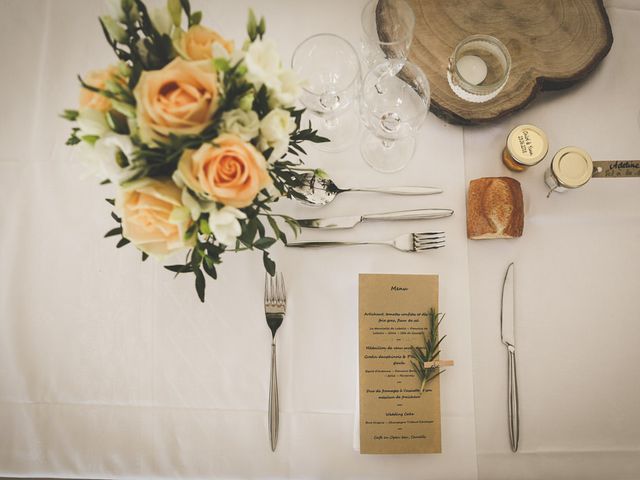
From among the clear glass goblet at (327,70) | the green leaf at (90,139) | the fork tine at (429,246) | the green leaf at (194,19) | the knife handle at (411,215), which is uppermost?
the clear glass goblet at (327,70)

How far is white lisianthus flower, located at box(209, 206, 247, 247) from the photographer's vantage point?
1.75 feet

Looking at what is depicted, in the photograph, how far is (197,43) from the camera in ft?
1.82

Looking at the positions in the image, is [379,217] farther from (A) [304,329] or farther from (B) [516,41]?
(B) [516,41]

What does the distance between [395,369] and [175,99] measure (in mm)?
688

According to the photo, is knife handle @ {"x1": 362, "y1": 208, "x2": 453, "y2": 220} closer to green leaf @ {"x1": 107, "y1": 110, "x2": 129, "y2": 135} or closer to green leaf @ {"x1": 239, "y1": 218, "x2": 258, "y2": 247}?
green leaf @ {"x1": 239, "y1": 218, "x2": 258, "y2": 247}

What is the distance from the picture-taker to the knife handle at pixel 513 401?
899 millimetres

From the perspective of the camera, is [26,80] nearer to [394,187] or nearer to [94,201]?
[94,201]

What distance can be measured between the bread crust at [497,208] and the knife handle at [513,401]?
0.26 m

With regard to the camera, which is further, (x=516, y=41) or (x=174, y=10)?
(x=516, y=41)

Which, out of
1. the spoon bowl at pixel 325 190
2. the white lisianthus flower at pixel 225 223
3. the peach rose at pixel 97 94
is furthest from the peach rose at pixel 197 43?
the spoon bowl at pixel 325 190

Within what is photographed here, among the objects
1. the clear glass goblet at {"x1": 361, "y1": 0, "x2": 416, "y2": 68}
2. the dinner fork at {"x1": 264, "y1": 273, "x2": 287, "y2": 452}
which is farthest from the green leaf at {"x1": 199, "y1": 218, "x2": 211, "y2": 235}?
the clear glass goblet at {"x1": 361, "y1": 0, "x2": 416, "y2": 68}

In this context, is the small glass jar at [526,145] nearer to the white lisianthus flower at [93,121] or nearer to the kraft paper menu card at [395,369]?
the kraft paper menu card at [395,369]

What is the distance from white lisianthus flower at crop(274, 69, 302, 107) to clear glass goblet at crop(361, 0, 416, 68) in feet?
1.48

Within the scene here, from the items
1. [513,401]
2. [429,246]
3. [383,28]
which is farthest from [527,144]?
[513,401]
